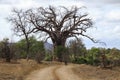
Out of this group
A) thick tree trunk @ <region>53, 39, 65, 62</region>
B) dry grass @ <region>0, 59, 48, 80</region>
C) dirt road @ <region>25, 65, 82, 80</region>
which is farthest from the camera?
thick tree trunk @ <region>53, 39, 65, 62</region>

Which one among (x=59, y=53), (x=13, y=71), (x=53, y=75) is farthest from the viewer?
(x=59, y=53)

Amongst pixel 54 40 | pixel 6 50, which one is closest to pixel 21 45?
pixel 54 40

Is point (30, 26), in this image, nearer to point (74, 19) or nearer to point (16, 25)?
point (16, 25)

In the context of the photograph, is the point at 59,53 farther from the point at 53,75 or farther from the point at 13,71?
the point at 53,75

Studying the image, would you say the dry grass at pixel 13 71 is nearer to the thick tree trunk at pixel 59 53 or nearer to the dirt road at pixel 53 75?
the dirt road at pixel 53 75

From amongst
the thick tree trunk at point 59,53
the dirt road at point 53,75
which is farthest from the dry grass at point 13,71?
the thick tree trunk at point 59,53

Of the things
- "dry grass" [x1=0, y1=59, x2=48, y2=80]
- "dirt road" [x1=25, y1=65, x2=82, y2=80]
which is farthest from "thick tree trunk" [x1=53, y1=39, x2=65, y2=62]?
"dirt road" [x1=25, y1=65, x2=82, y2=80]

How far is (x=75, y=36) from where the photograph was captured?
69.6m

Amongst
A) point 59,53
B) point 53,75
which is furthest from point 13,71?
point 59,53

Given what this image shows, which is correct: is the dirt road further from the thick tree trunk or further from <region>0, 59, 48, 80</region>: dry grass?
the thick tree trunk

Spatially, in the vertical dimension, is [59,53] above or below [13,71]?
above

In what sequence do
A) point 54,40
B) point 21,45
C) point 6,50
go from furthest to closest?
point 21,45 → point 54,40 → point 6,50

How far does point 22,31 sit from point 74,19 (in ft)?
32.0

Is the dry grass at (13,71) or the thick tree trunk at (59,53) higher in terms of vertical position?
the thick tree trunk at (59,53)
